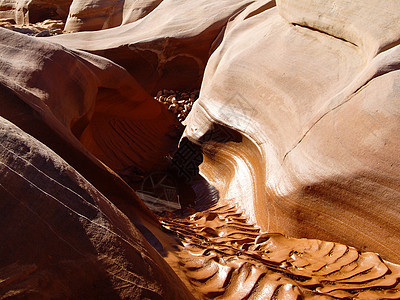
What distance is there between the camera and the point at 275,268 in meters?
2.15

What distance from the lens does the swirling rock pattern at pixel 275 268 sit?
192 cm

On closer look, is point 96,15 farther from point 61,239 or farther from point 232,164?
point 61,239

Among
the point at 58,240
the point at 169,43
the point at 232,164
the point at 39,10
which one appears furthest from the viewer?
the point at 39,10

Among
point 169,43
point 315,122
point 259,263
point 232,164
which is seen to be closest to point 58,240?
point 259,263

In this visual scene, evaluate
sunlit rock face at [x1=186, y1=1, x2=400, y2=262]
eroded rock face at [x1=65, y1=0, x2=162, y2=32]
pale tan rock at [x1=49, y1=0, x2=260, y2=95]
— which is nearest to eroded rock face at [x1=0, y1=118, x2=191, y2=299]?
sunlit rock face at [x1=186, y1=1, x2=400, y2=262]

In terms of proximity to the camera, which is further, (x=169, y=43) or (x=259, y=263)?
(x=169, y=43)

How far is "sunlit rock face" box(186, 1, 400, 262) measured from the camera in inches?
95.3

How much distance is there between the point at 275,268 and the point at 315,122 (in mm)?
1058

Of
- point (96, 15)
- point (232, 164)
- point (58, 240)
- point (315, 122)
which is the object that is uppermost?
point (96, 15)

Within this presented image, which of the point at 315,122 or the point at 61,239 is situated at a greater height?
the point at 315,122

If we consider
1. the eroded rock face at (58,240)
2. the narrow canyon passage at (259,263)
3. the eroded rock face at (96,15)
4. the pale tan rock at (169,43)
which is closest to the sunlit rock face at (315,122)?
the narrow canyon passage at (259,263)

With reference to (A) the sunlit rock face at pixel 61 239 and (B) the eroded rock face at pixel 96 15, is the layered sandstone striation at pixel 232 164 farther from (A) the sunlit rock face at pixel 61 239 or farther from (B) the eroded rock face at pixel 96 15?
(B) the eroded rock face at pixel 96 15

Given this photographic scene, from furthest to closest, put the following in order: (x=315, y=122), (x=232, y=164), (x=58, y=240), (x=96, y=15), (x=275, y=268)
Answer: (x=96, y=15) → (x=232, y=164) → (x=315, y=122) → (x=275, y=268) → (x=58, y=240)

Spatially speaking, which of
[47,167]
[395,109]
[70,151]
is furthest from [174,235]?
[395,109]
